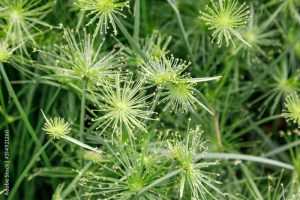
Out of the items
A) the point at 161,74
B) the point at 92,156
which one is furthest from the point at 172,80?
the point at 92,156

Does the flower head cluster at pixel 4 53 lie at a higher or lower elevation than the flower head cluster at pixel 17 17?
→ lower

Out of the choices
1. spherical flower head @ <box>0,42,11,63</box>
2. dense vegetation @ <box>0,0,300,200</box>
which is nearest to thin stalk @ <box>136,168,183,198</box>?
dense vegetation @ <box>0,0,300,200</box>

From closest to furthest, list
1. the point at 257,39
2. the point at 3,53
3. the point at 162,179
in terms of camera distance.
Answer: the point at 162,179 → the point at 3,53 → the point at 257,39

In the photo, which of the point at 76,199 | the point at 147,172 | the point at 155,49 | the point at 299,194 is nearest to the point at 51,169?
the point at 76,199

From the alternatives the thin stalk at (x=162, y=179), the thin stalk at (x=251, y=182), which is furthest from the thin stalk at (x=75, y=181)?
the thin stalk at (x=251, y=182)

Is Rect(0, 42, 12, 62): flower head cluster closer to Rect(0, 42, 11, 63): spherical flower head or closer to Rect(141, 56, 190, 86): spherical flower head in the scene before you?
Rect(0, 42, 11, 63): spherical flower head

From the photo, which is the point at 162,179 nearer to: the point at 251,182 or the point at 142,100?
the point at 142,100

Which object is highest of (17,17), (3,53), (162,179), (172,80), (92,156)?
(17,17)

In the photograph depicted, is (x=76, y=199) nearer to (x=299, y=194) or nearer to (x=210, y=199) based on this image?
(x=210, y=199)

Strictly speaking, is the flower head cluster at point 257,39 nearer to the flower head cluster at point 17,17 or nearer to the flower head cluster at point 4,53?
the flower head cluster at point 17,17

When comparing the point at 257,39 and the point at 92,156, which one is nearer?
the point at 92,156

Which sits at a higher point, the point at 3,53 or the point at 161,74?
the point at 3,53
